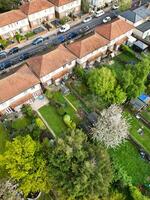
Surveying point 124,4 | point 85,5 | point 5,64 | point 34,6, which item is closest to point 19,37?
point 34,6

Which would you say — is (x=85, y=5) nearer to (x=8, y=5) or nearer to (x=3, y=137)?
(x=8, y=5)

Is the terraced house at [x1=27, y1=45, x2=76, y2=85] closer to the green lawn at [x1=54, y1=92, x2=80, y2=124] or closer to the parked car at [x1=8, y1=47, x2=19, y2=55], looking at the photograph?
the green lawn at [x1=54, y1=92, x2=80, y2=124]

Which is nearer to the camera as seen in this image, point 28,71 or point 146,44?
point 28,71

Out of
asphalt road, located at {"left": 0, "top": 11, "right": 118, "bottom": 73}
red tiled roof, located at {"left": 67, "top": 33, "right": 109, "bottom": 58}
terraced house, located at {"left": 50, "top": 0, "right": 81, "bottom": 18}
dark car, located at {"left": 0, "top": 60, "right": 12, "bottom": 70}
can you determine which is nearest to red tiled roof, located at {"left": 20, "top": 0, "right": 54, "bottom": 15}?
terraced house, located at {"left": 50, "top": 0, "right": 81, "bottom": 18}

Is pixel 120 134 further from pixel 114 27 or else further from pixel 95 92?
pixel 114 27

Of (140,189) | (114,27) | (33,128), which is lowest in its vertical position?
(140,189)

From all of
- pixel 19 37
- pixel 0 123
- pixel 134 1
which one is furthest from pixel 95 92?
pixel 134 1

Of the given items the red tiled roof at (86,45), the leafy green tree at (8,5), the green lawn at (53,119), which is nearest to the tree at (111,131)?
the green lawn at (53,119)
